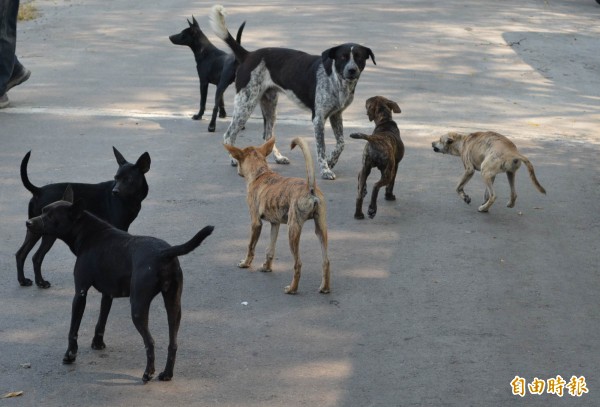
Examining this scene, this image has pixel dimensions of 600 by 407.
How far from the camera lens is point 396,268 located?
8.11 meters

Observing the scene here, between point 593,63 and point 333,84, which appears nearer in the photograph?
point 333,84

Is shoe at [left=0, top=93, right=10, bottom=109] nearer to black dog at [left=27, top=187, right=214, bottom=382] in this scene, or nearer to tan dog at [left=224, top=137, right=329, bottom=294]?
tan dog at [left=224, top=137, right=329, bottom=294]

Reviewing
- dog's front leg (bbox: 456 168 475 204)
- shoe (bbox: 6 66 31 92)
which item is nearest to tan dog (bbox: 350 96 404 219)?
dog's front leg (bbox: 456 168 475 204)

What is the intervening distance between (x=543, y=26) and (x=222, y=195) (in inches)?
492

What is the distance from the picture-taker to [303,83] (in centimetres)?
1080

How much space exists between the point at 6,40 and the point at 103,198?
6.59 metres

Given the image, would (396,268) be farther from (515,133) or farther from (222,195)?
(515,133)

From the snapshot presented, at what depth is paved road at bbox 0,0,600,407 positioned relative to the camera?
20.0ft

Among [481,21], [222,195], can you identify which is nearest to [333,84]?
[222,195]

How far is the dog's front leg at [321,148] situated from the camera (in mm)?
10641

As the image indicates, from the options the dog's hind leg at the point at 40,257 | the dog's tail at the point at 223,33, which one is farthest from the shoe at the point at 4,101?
the dog's hind leg at the point at 40,257

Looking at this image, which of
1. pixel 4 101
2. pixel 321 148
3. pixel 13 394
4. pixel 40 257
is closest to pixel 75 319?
pixel 13 394

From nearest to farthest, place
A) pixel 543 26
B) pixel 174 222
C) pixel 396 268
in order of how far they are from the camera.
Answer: pixel 396 268, pixel 174 222, pixel 543 26

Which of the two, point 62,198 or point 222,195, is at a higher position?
point 62,198
